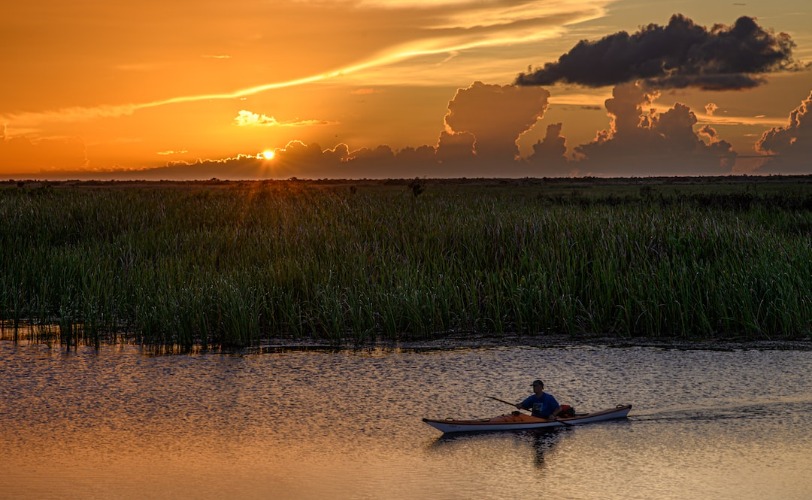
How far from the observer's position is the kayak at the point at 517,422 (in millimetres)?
8891

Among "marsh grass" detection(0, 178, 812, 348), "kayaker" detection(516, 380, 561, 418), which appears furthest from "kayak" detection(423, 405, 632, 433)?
"marsh grass" detection(0, 178, 812, 348)

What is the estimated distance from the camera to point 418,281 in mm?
16328

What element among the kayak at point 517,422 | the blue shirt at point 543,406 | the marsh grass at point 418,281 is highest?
the marsh grass at point 418,281

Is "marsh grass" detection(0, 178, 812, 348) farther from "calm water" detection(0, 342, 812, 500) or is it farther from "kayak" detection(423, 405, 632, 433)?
"kayak" detection(423, 405, 632, 433)

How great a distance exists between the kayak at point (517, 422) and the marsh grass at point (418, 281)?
16.7 feet

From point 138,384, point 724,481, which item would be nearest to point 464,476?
point 724,481

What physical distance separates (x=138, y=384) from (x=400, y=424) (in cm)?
397

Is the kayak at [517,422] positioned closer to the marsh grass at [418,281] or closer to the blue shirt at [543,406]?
the blue shirt at [543,406]

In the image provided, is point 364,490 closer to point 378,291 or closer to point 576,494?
point 576,494

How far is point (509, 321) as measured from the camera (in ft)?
49.8

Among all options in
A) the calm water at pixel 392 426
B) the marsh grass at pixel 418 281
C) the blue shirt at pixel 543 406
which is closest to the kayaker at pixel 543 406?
the blue shirt at pixel 543 406

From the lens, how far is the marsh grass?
568 inches

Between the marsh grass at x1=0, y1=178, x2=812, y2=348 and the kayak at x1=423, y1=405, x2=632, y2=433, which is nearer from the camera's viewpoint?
the kayak at x1=423, y1=405, x2=632, y2=433

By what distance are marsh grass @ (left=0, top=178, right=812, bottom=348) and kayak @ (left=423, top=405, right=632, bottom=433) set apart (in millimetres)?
5081
